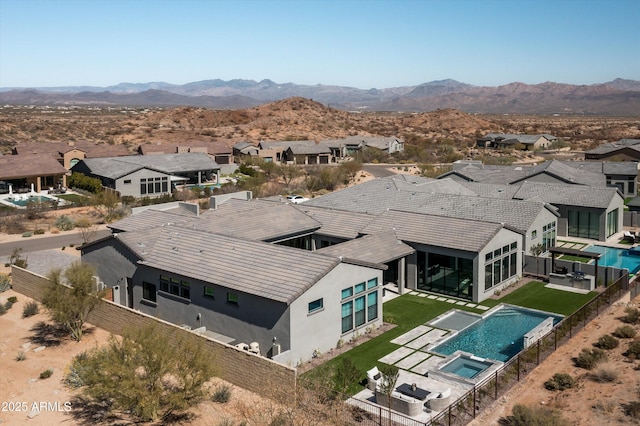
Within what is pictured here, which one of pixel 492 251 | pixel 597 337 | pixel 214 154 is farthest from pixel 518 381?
pixel 214 154

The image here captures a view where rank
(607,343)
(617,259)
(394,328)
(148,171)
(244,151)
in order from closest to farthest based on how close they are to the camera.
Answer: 1. (607,343)
2. (394,328)
3. (617,259)
4. (148,171)
5. (244,151)

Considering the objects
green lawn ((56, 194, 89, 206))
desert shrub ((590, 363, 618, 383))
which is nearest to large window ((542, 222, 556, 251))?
desert shrub ((590, 363, 618, 383))

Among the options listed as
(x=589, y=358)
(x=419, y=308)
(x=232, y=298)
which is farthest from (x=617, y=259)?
(x=232, y=298)

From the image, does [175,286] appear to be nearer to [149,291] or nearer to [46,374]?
[149,291]

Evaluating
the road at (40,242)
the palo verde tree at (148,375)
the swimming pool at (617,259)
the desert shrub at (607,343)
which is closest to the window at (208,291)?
the palo verde tree at (148,375)

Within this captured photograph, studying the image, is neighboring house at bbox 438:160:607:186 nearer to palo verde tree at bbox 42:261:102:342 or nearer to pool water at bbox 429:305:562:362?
pool water at bbox 429:305:562:362

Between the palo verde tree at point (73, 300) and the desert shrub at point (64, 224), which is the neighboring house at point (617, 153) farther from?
the palo verde tree at point (73, 300)
